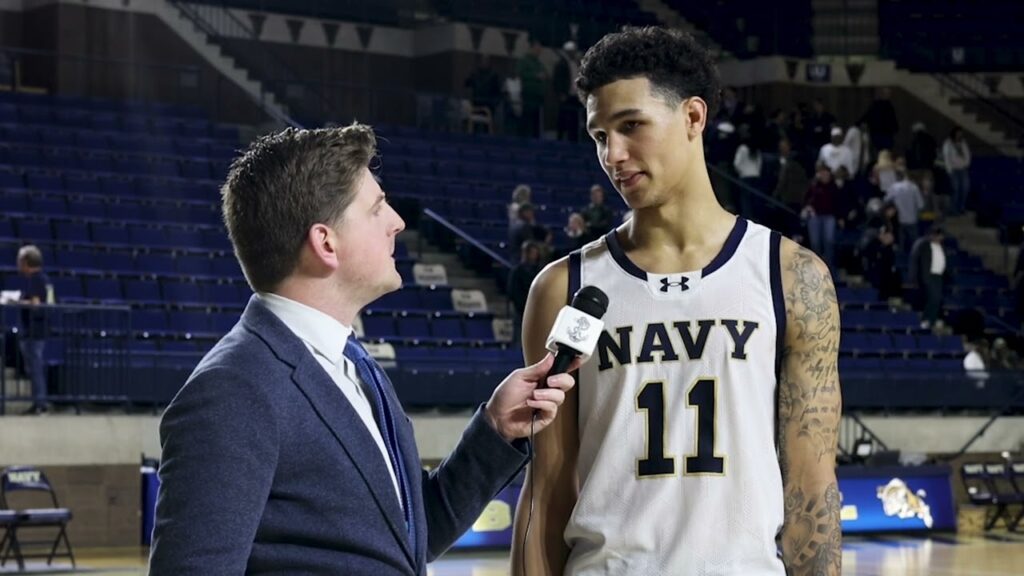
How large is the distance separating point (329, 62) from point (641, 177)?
22954 mm

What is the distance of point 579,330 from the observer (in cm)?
321

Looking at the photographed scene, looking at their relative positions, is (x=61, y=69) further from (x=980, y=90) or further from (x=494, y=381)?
(x=980, y=90)

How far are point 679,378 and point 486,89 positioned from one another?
21.6 m

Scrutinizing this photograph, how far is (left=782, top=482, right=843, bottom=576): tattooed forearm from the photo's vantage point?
3488mm

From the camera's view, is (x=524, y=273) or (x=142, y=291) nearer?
(x=142, y=291)

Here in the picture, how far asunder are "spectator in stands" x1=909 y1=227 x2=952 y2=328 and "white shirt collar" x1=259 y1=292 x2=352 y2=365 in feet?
58.1

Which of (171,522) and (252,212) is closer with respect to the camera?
(171,522)

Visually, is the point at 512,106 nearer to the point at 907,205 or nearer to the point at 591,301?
the point at 907,205

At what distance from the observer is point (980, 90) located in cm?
2831

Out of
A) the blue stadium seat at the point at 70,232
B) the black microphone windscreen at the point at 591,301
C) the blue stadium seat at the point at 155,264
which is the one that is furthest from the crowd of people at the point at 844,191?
the black microphone windscreen at the point at 591,301

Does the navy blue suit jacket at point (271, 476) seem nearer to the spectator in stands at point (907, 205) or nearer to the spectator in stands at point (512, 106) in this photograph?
the spectator in stands at point (907, 205)

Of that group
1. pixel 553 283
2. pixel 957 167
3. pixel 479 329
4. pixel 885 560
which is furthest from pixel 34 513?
pixel 957 167

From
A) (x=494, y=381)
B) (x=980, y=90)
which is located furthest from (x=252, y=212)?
(x=980, y=90)

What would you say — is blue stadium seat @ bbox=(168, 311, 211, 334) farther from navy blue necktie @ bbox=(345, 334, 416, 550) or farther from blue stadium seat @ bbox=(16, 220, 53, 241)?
navy blue necktie @ bbox=(345, 334, 416, 550)
